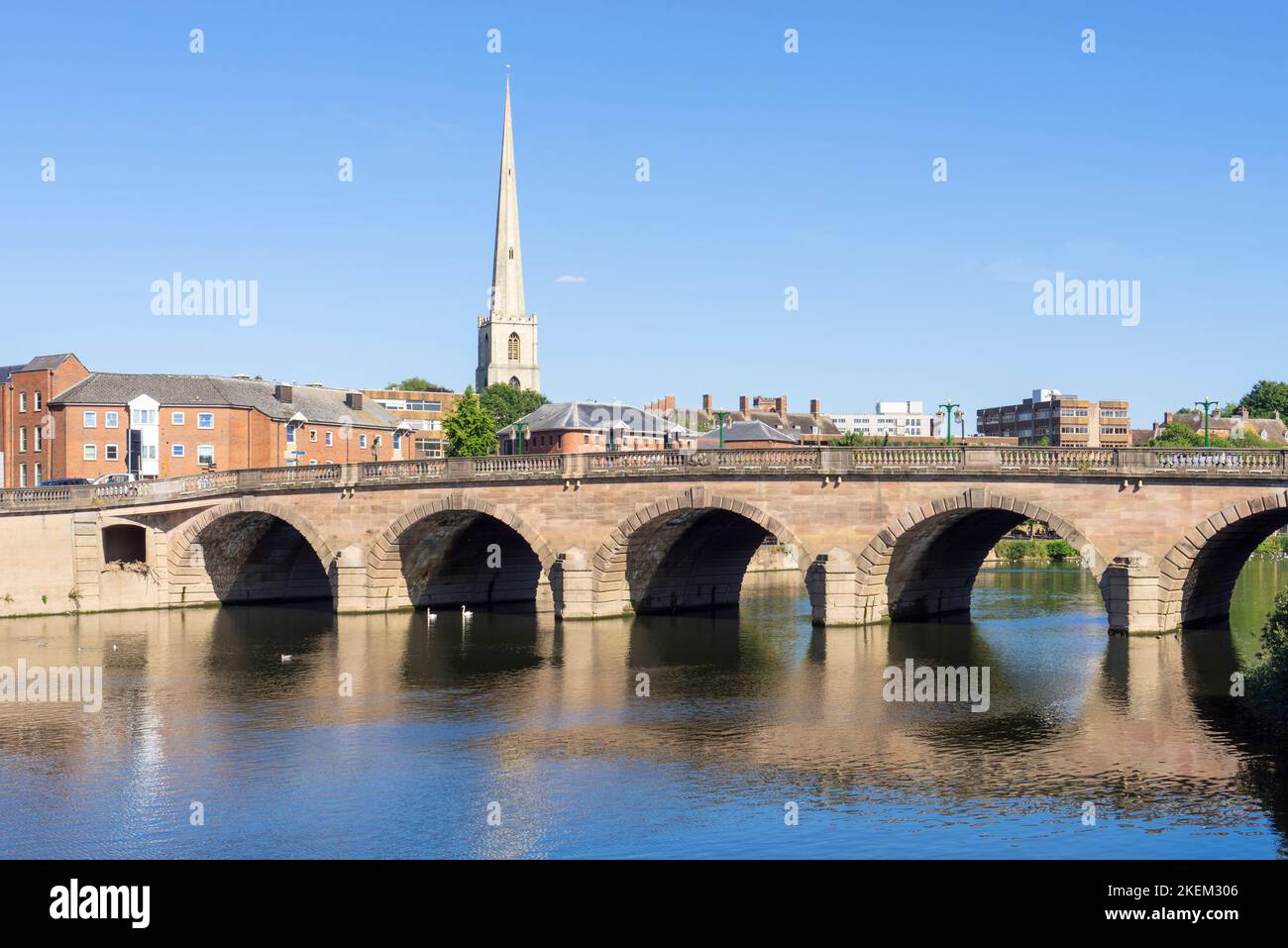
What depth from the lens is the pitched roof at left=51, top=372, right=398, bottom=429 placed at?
109125 millimetres

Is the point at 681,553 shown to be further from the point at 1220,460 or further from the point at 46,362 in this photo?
the point at 46,362

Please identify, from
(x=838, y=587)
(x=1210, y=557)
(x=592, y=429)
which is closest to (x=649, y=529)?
(x=838, y=587)

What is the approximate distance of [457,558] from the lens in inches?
3201

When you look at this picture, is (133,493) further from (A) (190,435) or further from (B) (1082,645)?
(B) (1082,645)

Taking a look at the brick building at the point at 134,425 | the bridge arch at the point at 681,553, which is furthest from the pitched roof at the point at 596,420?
the bridge arch at the point at 681,553

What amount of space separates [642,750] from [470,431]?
3416 inches

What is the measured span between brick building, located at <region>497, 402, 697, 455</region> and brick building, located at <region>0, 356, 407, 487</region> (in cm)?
3261

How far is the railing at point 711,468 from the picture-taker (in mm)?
58562

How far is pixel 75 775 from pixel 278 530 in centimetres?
4819

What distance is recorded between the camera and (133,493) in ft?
262

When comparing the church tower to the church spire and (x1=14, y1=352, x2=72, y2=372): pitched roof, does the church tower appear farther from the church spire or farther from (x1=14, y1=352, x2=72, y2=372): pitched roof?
(x1=14, y1=352, x2=72, y2=372): pitched roof

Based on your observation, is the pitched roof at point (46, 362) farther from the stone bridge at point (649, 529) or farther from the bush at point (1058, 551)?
the bush at point (1058, 551)

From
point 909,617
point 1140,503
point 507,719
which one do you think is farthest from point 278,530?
point 1140,503

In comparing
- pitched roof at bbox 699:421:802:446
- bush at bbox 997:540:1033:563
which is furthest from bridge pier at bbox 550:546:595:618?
pitched roof at bbox 699:421:802:446
